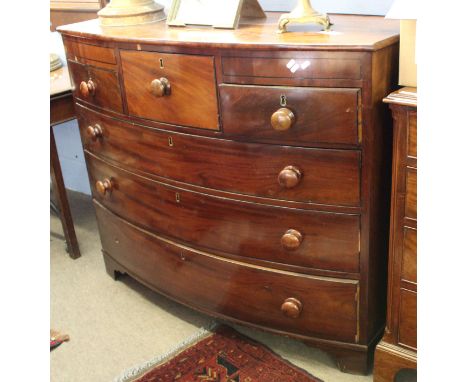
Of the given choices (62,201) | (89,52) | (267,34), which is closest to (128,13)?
(89,52)

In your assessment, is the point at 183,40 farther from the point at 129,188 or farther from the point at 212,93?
the point at 129,188

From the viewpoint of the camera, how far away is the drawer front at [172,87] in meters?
1.47

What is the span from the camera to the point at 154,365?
182 cm

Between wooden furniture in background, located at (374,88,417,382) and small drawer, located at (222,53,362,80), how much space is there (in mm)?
122

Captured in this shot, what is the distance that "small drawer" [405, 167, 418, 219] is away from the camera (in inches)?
51.8

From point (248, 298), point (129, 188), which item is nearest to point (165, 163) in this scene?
point (129, 188)

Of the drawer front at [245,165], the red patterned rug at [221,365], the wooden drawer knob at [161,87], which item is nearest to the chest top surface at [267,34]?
the wooden drawer knob at [161,87]

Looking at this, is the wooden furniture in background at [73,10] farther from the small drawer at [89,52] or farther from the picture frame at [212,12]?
the picture frame at [212,12]

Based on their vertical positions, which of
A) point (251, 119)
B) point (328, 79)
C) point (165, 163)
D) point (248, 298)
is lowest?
point (248, 298)

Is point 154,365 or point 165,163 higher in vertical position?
point 165,163

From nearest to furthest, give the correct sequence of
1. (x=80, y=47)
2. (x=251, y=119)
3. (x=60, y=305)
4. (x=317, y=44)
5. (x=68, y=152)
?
(x=317, y=44) → (x=251, y=119) → (x=80, y=47) → (x=60, y=305) → (x=68, y=152)

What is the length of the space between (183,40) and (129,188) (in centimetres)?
63

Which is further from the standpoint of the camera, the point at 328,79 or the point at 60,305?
the point at 60,305

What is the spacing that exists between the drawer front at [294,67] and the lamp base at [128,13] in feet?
1.71
